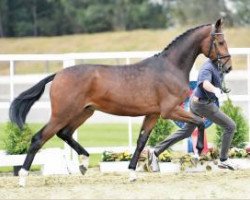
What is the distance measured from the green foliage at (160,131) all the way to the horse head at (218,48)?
1918 millimetres

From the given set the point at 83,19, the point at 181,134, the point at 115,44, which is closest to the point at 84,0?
the point at 83,19

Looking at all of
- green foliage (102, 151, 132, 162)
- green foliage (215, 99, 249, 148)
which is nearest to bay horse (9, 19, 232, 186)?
green foliage (102, 151, 132, 162)

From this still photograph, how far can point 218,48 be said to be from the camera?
28.3 ft

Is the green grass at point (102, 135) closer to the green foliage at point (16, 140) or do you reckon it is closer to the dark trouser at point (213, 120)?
the green foliage at point (16, 140)

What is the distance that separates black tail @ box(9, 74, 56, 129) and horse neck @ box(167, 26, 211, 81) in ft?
5.29

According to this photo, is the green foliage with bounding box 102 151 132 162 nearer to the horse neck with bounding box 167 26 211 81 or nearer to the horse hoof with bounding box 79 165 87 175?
the horse hoof with bounding box 79 165 87 175

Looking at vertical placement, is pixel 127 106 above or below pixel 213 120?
above

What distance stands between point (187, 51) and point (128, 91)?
0.99 meters

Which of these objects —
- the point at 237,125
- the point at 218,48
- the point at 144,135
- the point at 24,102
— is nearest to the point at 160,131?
the point at 237,125

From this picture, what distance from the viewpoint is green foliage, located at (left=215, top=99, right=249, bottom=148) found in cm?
1032

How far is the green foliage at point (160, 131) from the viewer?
10266mm

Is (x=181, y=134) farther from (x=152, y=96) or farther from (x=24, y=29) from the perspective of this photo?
(x=24, y=29)

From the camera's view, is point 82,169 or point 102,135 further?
point 102,135

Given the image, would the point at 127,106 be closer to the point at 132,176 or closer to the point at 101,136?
the point at 132,176
